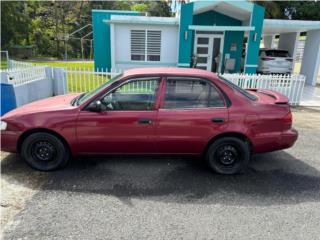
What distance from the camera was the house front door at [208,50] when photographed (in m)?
13.8

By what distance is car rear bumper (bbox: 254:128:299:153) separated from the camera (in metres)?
4.22

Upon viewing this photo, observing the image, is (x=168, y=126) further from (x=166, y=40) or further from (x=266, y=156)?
(x=166, y=40)

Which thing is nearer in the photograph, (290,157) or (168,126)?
(168,126)

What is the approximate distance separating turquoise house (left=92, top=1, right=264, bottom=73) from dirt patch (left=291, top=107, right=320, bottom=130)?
170 inches

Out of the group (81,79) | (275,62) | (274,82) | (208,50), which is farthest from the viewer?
(275,62)

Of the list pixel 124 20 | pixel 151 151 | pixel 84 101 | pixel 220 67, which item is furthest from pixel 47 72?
pixel 220 67

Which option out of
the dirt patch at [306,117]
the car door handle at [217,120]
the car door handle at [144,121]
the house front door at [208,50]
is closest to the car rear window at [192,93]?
the car door handle at [217,120]

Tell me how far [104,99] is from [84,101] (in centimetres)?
33

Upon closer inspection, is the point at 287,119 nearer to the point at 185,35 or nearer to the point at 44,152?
the point at 44,152

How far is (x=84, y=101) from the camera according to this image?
162 inches

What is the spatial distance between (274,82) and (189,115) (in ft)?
21.1

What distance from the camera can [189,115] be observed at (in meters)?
4.05

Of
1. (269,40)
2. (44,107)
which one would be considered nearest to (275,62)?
(269,40)

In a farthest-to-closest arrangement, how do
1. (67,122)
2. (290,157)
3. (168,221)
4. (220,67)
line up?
1. (220,67)
2. (290,157)
3. (67,122)
4. (168,221)
